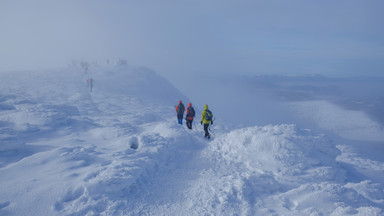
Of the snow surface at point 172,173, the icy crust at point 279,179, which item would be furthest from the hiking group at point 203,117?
the icy crust at point 279,179

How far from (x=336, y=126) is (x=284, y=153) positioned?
66.8 metres

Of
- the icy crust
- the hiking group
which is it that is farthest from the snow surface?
the hiking group

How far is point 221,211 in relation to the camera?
17.5ft

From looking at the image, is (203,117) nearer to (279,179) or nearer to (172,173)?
(172,173)

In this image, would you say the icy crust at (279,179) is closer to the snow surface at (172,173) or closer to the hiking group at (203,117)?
the snow surface at (172,173)

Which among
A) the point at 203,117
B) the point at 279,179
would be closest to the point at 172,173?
the point at 279,179

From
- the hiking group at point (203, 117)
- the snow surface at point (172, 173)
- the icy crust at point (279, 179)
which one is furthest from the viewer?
the hiking group at point (203, 117)

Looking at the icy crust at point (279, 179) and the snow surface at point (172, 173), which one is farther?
the icy crust at point (279, 179)

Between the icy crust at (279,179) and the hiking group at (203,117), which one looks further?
the hiking group at (203,117)

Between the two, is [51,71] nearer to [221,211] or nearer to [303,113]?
[221,211]

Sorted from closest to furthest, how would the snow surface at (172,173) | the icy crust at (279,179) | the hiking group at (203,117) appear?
the snow surface at (172,173), the icy crust at (279,179), the hiking group at (203,117)

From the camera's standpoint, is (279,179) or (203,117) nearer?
(279,179)

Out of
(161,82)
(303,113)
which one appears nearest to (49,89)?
(161,82)

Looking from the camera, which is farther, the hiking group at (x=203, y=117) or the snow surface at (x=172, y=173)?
the hiking group at (x=203, y=117)
